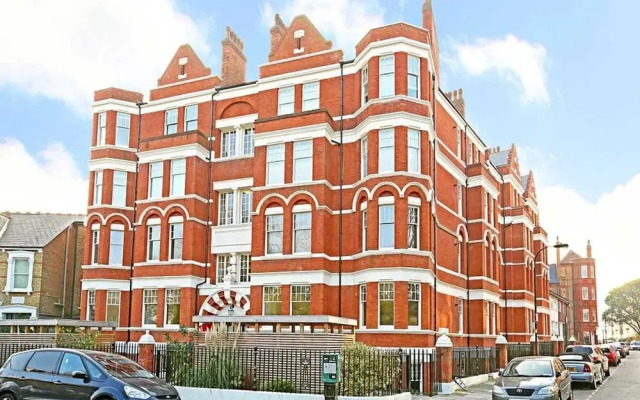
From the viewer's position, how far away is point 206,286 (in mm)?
32438

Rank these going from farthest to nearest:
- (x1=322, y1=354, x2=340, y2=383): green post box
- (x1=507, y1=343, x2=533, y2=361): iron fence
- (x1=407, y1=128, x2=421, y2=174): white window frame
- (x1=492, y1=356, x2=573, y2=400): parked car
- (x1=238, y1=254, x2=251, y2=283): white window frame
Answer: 1. (x1=507, y1=343, x2=533, y2=361): iron fence
2. (x1=238, y1=254, x2=251, y2=283): white window frame
3. (x1=407, y1=128, x2=421, y2=174): white window frame
4. (x1=492, y1=356, x2=573, y2=400): parked car
5. (x1=322, y1=354, x2=340, y2=383): green post box

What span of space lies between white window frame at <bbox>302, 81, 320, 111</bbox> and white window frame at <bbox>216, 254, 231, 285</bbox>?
28.1 ft

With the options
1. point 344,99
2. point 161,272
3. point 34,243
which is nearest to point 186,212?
point 161,272

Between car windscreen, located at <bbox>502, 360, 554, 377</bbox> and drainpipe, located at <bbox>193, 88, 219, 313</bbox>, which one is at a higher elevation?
drainpipe, located at <bbox>193, 88, 219, 313</bbox>

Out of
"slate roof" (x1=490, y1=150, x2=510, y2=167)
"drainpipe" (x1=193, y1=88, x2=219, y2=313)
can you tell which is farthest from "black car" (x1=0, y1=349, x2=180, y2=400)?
"slate roof" (x1=490, y1=150, x2=510, y2=167)

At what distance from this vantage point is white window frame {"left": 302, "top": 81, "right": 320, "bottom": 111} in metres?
31.9

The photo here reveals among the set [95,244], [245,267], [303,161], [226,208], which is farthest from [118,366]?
[95,244]

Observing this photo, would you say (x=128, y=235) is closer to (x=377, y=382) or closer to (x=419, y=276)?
(x=419, y=276)

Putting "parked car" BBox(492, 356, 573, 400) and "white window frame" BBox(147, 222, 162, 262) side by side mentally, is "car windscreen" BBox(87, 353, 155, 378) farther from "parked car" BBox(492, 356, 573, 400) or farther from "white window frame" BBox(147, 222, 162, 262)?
"white window frame" BBox(147, 222, 162, 262)

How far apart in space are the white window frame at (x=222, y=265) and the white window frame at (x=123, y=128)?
8962mm

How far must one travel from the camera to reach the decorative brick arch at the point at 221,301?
3088 centimetres

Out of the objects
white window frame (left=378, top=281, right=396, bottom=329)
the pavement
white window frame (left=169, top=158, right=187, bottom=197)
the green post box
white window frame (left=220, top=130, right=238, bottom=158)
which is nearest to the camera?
the green post box

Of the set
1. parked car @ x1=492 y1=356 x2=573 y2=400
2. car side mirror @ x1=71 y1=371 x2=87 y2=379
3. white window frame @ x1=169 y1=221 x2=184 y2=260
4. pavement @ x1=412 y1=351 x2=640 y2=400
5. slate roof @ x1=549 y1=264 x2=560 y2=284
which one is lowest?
pavement @ x1=412 y1=351 x2=640 y2=400

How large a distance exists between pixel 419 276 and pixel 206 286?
1128 centimetres
